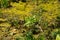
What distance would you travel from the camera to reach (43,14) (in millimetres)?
5965

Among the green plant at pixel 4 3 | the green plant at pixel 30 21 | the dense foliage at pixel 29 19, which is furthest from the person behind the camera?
the green plant at pixel 4 3

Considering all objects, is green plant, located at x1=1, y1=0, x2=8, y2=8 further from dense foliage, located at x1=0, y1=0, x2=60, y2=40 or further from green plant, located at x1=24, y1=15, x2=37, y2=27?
green plant, located at x1=24, y1=15, x2=37, y2=27

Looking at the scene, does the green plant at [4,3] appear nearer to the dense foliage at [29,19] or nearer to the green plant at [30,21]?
the dense foliage at [29,19]

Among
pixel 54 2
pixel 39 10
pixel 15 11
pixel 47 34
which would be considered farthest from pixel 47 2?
pixel 47 34

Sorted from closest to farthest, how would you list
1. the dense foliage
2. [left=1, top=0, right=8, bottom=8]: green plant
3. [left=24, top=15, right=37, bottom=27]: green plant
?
the dense foliage
[left=24, top=15, right=37, bottom=27]: green plant
[left=1, top=0, right=8, bottom=8]: green plant

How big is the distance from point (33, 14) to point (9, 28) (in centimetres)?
91

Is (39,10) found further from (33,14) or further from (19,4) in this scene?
(19,4)

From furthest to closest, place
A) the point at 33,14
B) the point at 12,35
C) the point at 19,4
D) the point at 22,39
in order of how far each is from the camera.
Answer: the point at 19,4
the point at 33,14
the point at 12,35
the point at 22,39

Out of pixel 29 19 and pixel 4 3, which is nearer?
pixel 29 19

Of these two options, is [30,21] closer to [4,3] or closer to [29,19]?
[29,19]

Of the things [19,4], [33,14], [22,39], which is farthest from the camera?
[19,4]

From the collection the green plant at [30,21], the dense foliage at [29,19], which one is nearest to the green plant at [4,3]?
the dense foliage at [29,19]

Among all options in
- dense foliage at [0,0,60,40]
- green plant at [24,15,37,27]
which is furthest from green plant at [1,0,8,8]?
green plant at [24,15,37,27]

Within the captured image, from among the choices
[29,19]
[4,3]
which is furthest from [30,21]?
[4,3]
